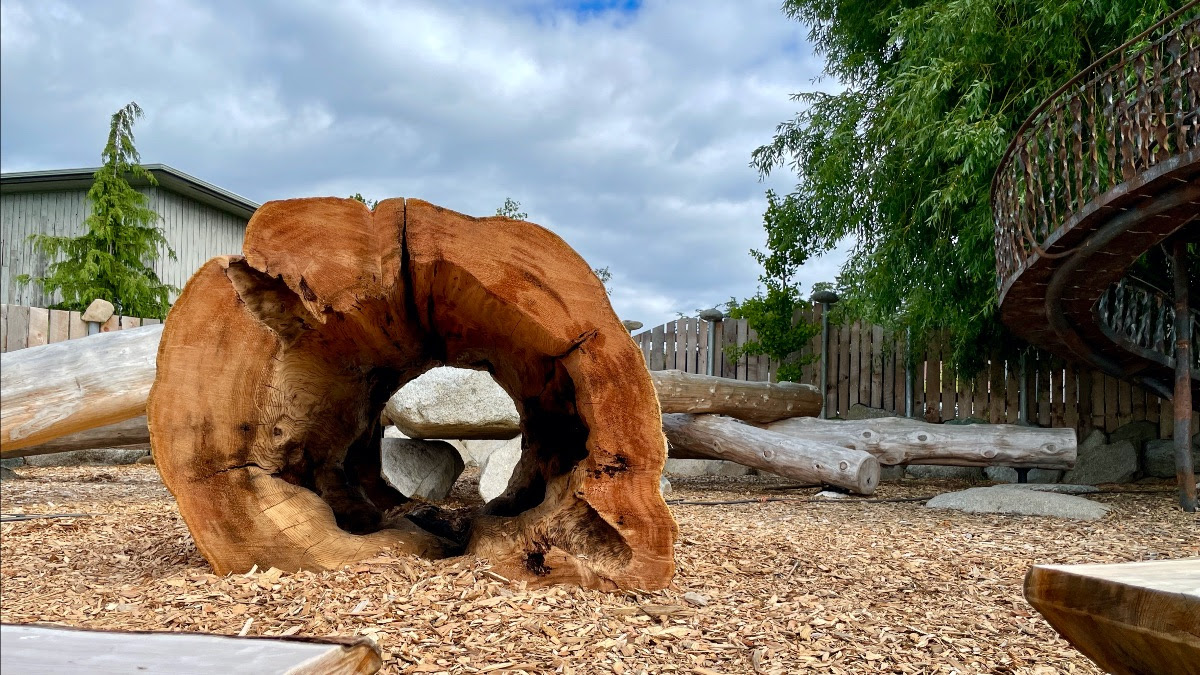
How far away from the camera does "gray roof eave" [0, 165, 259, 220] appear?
1383 cm

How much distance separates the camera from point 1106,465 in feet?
34.3

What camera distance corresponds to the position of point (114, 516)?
543 cm

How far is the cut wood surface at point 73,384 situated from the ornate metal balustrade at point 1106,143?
235 inches

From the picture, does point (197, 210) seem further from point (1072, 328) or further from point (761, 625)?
point (761, 625)

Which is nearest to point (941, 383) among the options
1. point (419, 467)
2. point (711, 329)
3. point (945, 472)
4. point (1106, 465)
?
point (945, 472)

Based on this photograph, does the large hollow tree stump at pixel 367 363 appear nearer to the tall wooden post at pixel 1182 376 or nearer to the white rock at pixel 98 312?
the tall wooden post at pixel 1182 376

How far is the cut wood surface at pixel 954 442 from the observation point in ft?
27.6

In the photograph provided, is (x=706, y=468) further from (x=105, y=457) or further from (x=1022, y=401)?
(x=105, y=457)

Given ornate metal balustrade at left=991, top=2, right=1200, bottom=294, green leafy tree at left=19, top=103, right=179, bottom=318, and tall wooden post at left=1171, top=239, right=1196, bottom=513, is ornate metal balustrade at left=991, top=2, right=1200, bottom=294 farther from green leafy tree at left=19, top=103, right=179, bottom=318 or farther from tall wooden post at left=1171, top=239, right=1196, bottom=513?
green leafy tree at left=19, top=103, right=179, bottom=318

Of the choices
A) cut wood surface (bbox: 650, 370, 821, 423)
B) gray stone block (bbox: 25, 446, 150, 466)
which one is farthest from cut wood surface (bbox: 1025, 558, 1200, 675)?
gray stone block (bbox: 25, 446, 150, 466)

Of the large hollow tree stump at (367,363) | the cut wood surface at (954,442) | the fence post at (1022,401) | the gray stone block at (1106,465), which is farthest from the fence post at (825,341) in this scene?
the large hollow tree stump at (367,363)

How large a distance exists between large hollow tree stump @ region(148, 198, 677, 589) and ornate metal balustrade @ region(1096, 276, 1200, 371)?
6987mm

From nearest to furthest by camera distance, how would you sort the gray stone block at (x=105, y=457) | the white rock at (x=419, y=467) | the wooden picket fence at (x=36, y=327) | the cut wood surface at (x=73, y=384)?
the cut wood surface at (x=73, y=384) → the white rock at (x=419, y=467) → the wooden picket fence at (x=36, y=327) → the gray stone block at (x=105, y=457)

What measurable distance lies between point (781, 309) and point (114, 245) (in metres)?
10.5
